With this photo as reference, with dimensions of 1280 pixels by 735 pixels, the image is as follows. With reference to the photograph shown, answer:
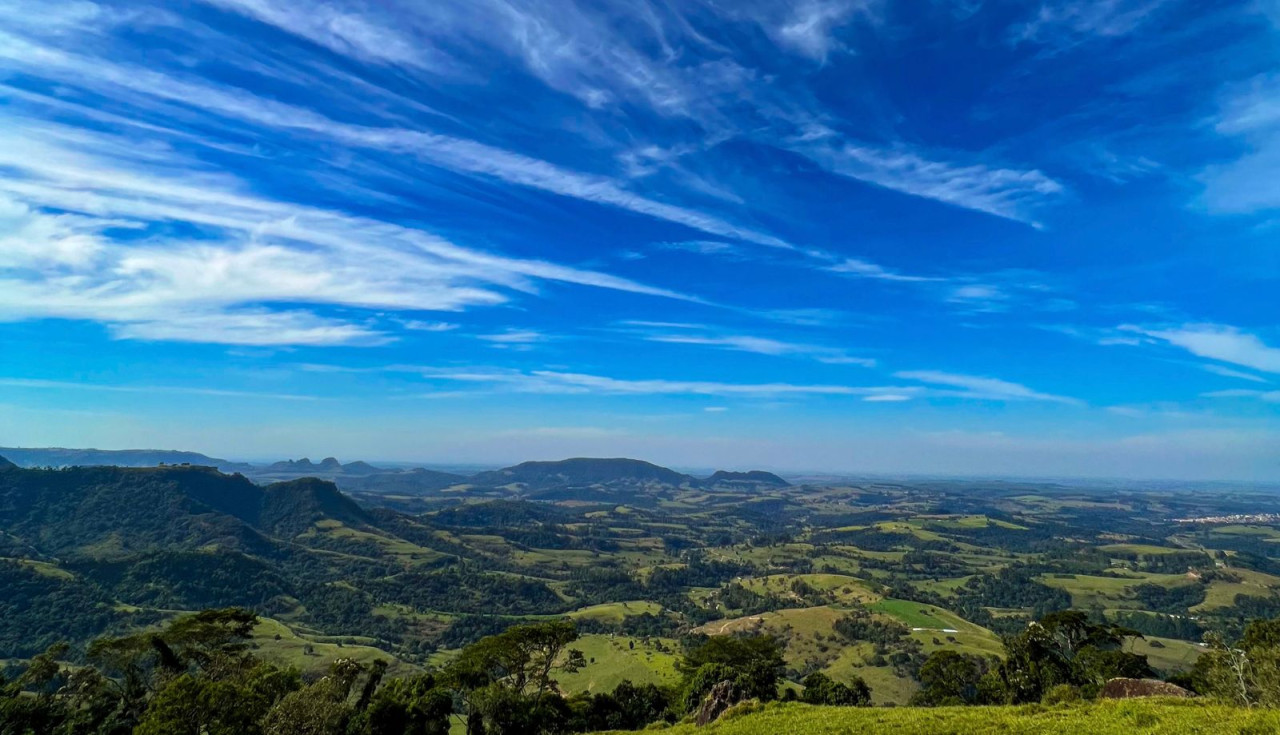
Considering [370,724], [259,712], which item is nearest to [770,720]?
[259,712]

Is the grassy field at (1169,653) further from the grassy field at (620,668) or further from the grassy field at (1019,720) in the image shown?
the grassy field at (1019,720)

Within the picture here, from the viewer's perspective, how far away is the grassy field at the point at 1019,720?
19938mm

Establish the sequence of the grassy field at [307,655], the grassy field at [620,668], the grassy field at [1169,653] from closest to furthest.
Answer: the grassy field at [620,668]
the grassy field at [1169,653]
the grassy field at [307,655]

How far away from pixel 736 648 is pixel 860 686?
60.9 feet

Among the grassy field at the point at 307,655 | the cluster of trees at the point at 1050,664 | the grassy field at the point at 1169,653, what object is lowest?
the grassy field at the point at 307,655

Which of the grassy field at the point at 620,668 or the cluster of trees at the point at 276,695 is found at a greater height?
the cluster of trees at the point at 276,695

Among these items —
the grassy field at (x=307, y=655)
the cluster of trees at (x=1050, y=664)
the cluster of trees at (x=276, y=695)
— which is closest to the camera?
the cluster of trees at (x=276, y=695)

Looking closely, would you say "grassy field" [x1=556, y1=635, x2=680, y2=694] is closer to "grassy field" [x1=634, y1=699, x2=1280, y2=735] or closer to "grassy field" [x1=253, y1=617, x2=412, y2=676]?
"grassy field" [x1=253, y1=617, x2=412, y2=676]

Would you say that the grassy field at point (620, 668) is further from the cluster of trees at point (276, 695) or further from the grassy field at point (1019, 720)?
the grassy field at point (1019, 720)

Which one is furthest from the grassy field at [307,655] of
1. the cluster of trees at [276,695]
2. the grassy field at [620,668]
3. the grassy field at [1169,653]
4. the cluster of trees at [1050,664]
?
the grassy field at [1169,653]

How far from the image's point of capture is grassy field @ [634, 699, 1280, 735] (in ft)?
65.4

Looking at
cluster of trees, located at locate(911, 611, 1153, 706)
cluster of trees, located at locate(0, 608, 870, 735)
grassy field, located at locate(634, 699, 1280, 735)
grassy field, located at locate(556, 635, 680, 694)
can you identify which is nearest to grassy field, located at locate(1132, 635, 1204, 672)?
cluster of trees, located at locate(911, 611, 1153, 706)

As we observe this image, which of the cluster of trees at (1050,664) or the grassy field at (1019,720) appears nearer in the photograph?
the grassy field at (1019,720)

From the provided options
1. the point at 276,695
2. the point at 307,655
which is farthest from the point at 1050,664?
the point at 307,655
